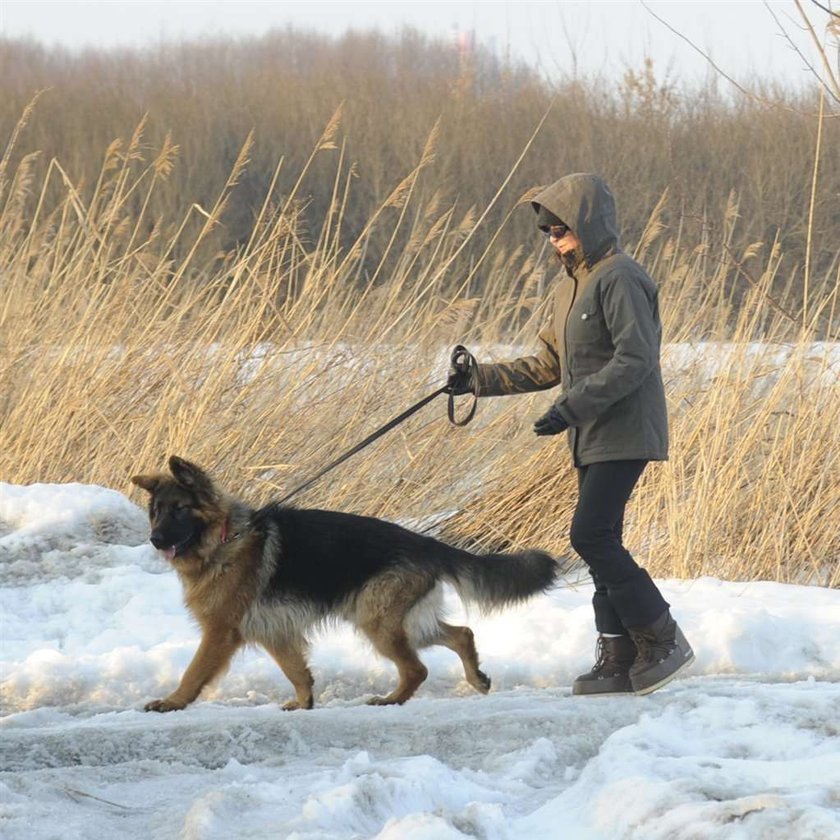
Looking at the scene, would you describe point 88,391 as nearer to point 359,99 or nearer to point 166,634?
point 166,634

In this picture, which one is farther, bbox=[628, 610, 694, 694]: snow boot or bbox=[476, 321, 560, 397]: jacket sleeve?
bbox=[476, 321, 560, 397]: jacket sleeve

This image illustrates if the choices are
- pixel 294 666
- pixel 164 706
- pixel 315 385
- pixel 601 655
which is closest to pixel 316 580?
pixel 294 666

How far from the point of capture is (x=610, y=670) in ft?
15.0

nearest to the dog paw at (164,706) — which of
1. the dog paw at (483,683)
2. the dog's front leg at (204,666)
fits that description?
the dog's front leg at (204,666)

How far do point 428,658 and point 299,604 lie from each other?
711 mm

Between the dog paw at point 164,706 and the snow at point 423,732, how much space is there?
115mm

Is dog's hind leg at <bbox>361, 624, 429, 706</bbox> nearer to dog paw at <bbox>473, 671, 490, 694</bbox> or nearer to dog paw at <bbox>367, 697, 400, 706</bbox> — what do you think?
dog paw at <bbox>367, 697, 400, 706</bbox>

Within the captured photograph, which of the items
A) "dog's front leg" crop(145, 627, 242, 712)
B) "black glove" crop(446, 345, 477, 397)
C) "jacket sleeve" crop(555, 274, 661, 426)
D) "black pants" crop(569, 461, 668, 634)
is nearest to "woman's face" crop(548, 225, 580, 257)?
"jacket sleeve" crop(555, 274, 661, 426)

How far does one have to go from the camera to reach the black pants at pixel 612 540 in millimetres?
4348

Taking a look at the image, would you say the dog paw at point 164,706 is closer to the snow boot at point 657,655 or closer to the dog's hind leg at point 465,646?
the dog's hind leg at point 465,646

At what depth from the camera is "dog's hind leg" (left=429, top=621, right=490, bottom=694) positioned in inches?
191

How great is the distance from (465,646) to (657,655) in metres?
0.79

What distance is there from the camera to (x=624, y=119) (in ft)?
56.7

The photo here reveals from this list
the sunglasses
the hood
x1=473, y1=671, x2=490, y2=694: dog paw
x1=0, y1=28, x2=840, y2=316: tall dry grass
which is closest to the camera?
the hood
